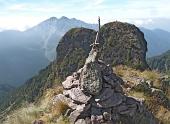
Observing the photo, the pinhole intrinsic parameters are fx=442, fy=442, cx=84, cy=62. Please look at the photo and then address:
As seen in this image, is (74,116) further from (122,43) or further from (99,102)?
(122,43)

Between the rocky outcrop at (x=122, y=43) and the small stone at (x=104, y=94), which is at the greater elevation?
the small stone at (x=104, y=94)

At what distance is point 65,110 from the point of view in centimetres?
1917

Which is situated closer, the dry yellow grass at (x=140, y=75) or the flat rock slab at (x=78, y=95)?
the flat rock slab at (x=78, y=95)

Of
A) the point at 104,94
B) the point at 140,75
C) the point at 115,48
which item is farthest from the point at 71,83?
the point at 115,48

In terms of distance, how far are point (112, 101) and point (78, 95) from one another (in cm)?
153

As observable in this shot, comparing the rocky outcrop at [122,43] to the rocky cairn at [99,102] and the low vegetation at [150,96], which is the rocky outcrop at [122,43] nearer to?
the low vegetation at [150,96]

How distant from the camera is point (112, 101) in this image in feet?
61.5

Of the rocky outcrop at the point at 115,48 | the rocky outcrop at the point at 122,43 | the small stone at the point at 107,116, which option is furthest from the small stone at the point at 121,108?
the rocky outcrop at the point at 122,43

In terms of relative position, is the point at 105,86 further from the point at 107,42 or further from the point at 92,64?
the point at 107,42

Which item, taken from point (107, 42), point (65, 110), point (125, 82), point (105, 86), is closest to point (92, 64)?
point (105, 86)

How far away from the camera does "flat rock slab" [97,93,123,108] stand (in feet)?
60.6

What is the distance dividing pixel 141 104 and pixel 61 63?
531 feet

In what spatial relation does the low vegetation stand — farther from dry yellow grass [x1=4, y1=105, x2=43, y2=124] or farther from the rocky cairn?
dry yellow grass [x1=4, y1=105, x2=43, y2=124]

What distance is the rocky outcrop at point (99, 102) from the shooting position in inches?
720
